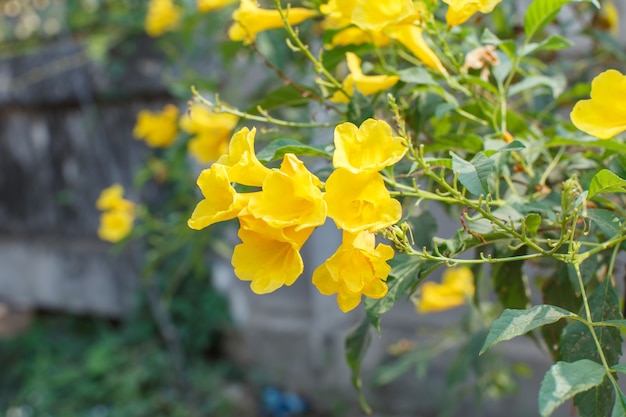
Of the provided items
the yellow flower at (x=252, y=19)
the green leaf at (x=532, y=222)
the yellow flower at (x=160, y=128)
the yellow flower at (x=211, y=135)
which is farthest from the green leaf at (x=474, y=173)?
the yellow flower at (x=160, y=128)

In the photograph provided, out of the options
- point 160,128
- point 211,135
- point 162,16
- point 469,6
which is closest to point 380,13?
point 469,6

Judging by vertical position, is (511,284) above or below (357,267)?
below

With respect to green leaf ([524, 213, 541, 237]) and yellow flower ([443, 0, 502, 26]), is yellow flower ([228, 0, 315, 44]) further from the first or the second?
green leaf ([524, 213, 541, 237])

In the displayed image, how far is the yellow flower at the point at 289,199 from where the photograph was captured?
0.48 metres

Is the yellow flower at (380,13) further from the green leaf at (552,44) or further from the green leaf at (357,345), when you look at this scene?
the green leaf at (357,345)

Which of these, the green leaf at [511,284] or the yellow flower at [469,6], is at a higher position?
the yellow flower at [469,6]

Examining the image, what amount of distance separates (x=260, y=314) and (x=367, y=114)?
238cm

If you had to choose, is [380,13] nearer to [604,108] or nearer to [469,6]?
[469,6]

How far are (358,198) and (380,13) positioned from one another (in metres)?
0.19

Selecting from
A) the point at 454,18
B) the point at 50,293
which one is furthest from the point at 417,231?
the point at 50,293

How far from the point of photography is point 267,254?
1.72 feet

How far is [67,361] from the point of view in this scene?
3170 mm

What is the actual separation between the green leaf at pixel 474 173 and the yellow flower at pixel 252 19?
299 mm

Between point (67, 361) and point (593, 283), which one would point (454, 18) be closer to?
point (593, 283)
